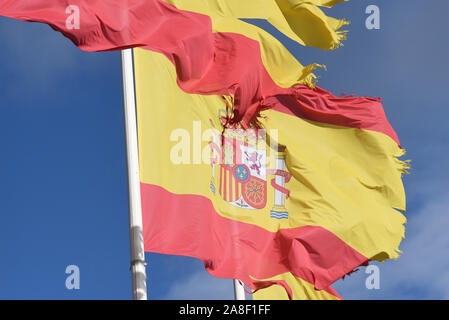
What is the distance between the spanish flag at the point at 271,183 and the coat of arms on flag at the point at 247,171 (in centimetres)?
2

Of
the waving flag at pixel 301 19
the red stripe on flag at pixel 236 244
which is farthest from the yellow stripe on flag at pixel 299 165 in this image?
the waving flag at pixel 301 19

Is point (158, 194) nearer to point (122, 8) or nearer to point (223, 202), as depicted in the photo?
point (223, 202)

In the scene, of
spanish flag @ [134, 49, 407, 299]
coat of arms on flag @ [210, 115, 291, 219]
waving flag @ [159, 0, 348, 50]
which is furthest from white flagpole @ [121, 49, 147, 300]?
waving flag @ [159, 0, 348, 50]

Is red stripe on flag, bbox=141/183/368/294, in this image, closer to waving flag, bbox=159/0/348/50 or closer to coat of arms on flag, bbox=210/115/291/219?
coat of arms on flag, bbox=210/115/291/219

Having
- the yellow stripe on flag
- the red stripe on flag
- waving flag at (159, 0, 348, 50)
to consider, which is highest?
waving flag at (159, 0, 348, 50)

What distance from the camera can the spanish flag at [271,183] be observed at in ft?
Result: 29.6

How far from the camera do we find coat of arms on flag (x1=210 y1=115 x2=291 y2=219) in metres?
10.2

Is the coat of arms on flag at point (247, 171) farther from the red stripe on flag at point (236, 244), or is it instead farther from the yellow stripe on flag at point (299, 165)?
the red stripe on flag at point (236, 244)

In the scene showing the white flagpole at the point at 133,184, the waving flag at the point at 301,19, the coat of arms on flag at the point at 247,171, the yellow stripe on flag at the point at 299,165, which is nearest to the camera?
the white flagpole at the point at 133,184

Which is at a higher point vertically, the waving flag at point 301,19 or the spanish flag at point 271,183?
the waving flag at point 301,19

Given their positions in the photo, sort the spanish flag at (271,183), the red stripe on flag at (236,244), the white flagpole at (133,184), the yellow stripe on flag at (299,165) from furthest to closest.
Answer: the yellow stripe on flag at (299,165) < the spanish flag at (271,183) < the red stripe on flag at (236,244) < the white flagpole at (133,184)

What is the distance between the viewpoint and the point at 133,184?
26.8 feet

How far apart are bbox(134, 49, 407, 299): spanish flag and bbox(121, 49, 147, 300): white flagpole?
356mm

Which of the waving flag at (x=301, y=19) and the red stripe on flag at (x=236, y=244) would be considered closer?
the red stripe on flag at (x=236, y=244)
